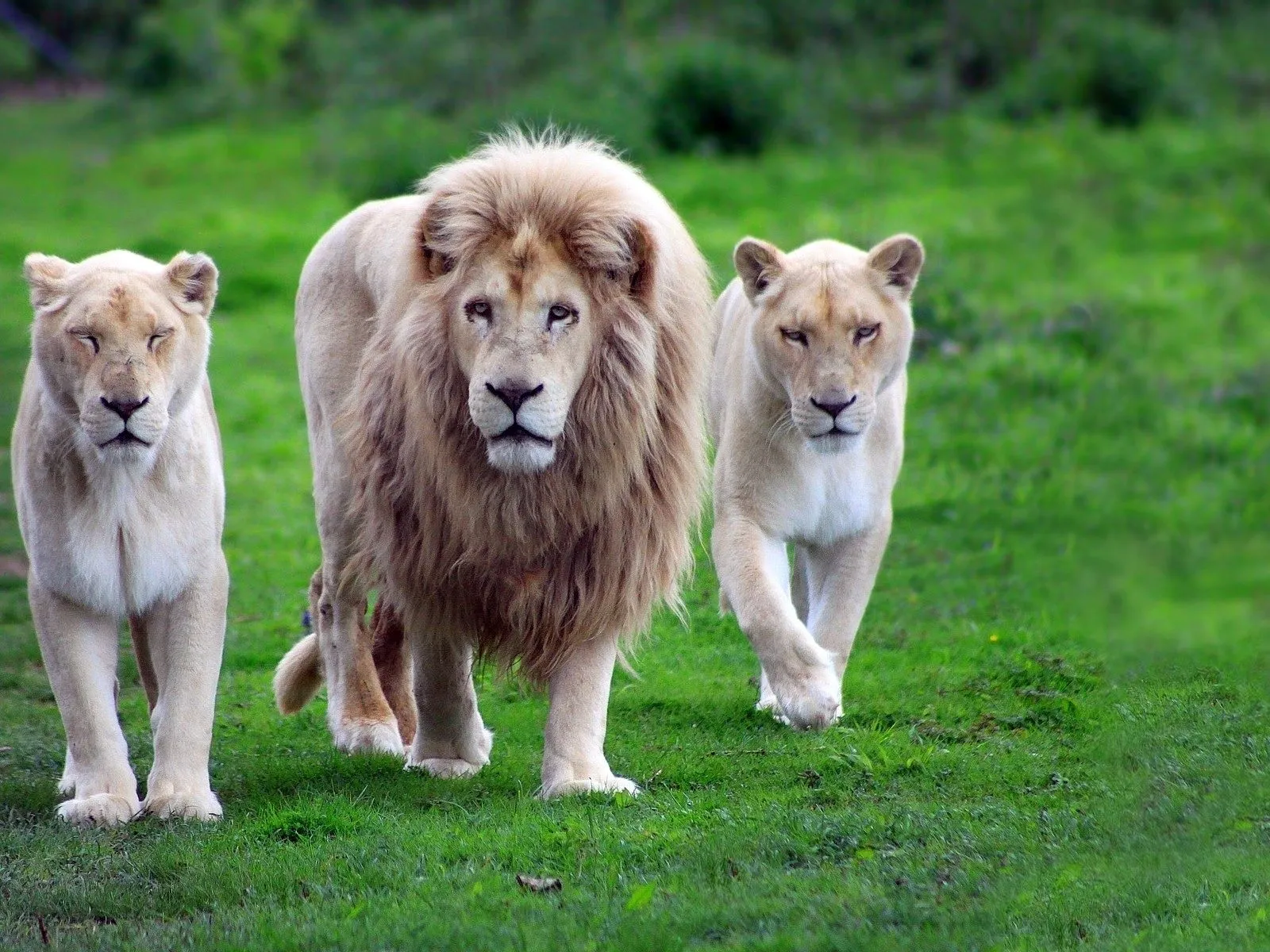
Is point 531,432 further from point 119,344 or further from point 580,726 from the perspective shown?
point 119,344

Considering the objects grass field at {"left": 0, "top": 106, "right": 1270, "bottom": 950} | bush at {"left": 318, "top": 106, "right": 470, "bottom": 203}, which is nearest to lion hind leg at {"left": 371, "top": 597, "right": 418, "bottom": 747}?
grass field at {"left": 0, "top": 106, "right": 1270, "bottom": 950}

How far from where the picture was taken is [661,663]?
7.91 metres

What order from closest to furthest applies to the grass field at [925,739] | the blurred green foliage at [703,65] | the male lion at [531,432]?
the grass field at [925,739], the male lion at [531,432], the blurred green foliage at [703,65]

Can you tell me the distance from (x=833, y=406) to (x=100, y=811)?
2.76 metres

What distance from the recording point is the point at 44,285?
5.50m

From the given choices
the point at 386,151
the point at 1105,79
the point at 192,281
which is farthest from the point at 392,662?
the point at 1105,79

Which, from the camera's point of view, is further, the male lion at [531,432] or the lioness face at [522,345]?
the male lion at [531,432]

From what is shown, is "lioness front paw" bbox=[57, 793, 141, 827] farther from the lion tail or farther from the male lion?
the lion tail

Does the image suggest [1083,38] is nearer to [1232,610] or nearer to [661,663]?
[661,663]

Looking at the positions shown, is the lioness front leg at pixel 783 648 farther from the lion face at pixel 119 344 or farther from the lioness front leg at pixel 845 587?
the lion face at pixel 119 344

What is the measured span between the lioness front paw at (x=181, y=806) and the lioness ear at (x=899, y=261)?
3.05 m

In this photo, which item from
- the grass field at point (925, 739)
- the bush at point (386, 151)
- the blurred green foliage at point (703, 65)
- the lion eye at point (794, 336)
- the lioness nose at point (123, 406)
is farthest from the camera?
the blurred green foliage at point (703, 65)

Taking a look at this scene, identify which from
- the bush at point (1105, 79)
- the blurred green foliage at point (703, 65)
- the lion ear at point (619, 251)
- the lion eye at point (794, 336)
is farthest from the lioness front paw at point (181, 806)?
the bush at point (1105, 79)

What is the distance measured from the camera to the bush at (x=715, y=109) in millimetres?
20109
